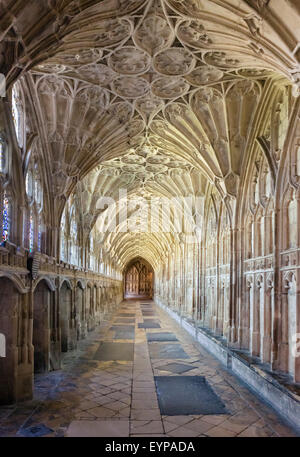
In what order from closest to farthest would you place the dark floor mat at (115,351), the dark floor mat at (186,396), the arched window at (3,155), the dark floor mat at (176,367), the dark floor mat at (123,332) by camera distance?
the dark floor mat at (186,396) < the arched window at (3,155) < the dark floor mat at (176,367) < the dark floor mat at (115,351) < the dark floor mat at (123,332)

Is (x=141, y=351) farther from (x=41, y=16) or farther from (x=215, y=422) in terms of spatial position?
(x=41, y=16)

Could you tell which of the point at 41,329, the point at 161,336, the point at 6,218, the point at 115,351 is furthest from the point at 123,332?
the point at 6,218

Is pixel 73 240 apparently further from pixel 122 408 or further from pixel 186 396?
pixel 122 408

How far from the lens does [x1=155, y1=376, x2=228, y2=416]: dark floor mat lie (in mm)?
7445

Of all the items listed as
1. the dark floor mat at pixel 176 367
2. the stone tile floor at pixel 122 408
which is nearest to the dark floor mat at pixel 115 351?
the stone tile floor at pixel 122 408

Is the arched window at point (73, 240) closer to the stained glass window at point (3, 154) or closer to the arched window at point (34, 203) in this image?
the arched window at point (34, 203)

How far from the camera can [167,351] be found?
13.6 metres

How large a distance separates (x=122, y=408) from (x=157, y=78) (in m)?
8.26

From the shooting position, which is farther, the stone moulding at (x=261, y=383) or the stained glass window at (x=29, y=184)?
the stained glass window at (x=29, y=184)

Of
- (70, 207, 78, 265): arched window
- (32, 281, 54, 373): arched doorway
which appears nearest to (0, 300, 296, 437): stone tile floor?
(32, 281, 54, 373): arched doorway

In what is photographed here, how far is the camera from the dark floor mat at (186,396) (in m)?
7.45

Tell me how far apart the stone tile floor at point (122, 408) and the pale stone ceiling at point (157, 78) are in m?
5.81
